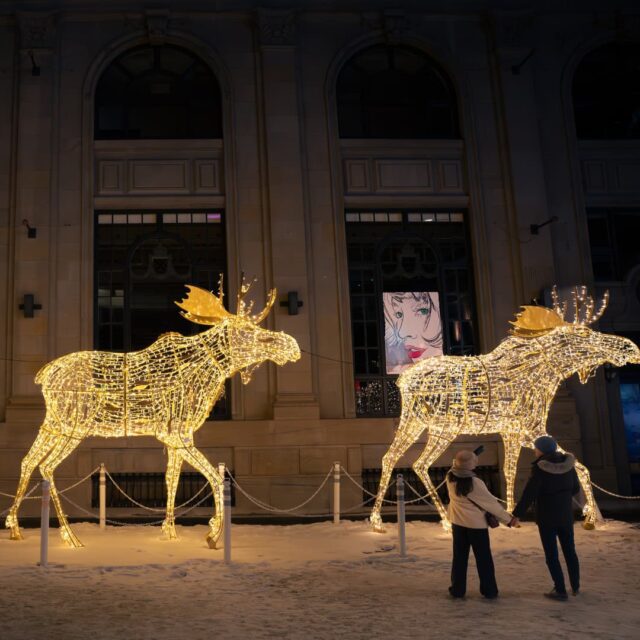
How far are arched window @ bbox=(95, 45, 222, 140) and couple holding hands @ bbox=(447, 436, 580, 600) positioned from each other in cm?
1254

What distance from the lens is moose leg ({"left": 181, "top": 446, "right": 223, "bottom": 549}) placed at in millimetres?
10594

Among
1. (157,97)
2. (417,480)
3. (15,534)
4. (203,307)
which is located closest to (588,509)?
(417,480)

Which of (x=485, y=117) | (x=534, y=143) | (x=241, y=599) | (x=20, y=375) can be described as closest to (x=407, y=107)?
(x=485, y=117)

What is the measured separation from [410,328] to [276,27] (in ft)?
25.4

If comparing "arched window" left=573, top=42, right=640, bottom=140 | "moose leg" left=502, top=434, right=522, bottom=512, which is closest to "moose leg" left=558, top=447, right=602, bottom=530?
"moose leg" left=502, top=434, right=522, bottom=512

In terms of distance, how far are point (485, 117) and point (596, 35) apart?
375 cm

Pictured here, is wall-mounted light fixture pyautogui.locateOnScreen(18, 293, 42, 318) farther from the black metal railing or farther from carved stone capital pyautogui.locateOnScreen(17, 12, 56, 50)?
the black metal railing

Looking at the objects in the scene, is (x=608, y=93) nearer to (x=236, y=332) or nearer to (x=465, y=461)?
(x=236, y=332)

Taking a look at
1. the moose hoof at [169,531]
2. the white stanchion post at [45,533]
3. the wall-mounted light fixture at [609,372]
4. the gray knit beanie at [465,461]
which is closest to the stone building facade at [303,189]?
the wall-mounted light fixture at [609,372]

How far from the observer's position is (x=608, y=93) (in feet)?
62.6

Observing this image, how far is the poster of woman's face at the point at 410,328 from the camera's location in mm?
17297

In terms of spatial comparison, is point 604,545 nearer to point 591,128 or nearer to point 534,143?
point 534,143

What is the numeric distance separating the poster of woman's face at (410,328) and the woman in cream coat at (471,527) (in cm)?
931

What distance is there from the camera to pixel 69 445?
1148 cm
